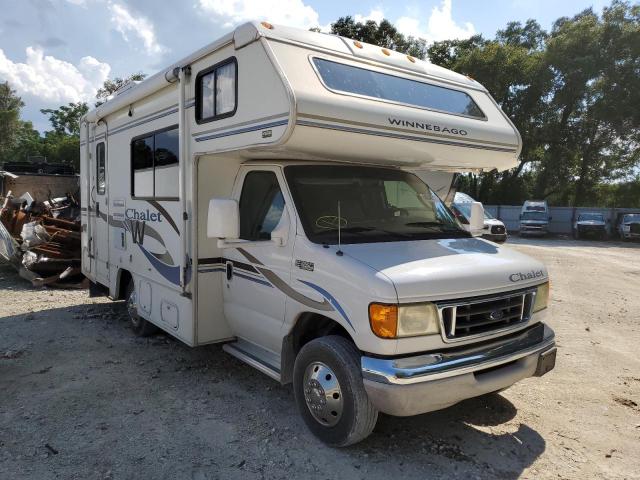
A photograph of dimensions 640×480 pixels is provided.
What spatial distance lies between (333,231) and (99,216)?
15.4 ft

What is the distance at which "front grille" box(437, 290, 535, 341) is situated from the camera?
11.3 feet

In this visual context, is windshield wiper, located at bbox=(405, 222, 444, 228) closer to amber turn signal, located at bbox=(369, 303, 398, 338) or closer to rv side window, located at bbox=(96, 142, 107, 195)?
amber turn signal, located at bbox=(369, 303, 398, 338)

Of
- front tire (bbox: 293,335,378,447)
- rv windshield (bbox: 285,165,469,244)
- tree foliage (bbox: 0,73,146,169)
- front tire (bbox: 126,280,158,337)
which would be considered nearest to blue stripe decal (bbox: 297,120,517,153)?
rv windshield (bbox: 285,165,469,244)

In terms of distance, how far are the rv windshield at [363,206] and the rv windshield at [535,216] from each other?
2449 cm

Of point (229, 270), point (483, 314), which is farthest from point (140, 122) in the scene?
point (483, 314)

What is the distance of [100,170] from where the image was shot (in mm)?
7340

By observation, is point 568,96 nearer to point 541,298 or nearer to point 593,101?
point 593,101

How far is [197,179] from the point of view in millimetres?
4816

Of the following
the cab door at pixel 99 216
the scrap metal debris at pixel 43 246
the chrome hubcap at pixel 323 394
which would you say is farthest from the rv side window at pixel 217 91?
the scrap metal debris at pixel 43 246

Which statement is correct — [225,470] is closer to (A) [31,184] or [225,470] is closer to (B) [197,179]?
(B) [197,179]

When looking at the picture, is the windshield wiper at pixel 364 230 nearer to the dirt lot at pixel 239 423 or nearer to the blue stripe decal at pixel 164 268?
the dirt lot at pixel 239 423

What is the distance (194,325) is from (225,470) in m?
1.64

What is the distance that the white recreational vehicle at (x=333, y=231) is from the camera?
3.41 metres

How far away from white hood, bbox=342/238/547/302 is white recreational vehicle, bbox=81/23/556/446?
13 mm
